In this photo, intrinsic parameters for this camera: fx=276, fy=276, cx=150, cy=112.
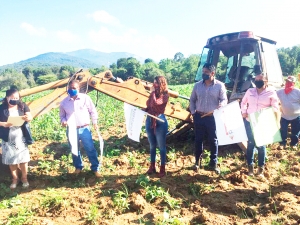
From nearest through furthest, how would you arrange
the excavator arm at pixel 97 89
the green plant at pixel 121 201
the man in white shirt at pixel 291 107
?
the green plant at pixel 121 201 → the excavator arm at pixel 97 89 → the man in white shirt at pixel 291 107

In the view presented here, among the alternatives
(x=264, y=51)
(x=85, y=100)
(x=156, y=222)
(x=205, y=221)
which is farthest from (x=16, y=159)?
(x=264, y=51)

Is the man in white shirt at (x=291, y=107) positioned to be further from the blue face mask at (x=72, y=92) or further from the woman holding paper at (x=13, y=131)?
the woman holding paper at (x=13, y=131)

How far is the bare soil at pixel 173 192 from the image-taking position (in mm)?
3361

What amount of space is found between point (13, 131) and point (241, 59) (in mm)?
4424

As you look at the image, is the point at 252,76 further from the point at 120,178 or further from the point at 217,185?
the point at 120,178

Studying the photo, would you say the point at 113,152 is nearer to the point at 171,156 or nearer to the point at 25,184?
the point at 171,156

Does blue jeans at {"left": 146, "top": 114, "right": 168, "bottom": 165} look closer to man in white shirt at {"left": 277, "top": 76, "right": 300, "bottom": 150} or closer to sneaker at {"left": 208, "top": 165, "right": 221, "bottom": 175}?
sneaker at {"left": 208, "top": 165, "right": 221, "bottom": 175}

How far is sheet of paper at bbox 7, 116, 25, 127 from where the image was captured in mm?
4227

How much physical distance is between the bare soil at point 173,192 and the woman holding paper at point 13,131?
537mm

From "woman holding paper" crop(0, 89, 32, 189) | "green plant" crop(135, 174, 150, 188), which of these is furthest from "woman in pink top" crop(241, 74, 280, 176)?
"woman holding paper" crop(0, 89, 32, 189)

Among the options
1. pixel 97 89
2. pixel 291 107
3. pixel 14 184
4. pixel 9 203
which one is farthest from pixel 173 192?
pixel 291 107

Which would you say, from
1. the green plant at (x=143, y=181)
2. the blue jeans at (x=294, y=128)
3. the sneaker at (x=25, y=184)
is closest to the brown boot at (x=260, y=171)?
the green plant at (x=143, y=181)

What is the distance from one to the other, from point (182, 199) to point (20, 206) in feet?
7.36

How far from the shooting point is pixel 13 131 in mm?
4375
